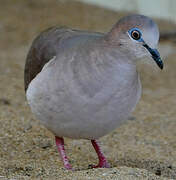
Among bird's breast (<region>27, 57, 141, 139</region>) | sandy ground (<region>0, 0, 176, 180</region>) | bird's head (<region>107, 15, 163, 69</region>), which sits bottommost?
sandy ground (<region>0, 0, 176, 180</region>)

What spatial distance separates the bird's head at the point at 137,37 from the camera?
8.65 ft

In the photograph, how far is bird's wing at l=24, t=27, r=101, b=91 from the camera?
10.0 ft

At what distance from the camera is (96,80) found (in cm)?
266

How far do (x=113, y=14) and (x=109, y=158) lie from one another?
5.70 metres

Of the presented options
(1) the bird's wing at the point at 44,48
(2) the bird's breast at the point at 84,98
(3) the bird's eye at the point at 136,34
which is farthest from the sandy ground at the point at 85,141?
(3) the bird's eye at the point at 136,34

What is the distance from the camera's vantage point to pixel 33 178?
2723mm

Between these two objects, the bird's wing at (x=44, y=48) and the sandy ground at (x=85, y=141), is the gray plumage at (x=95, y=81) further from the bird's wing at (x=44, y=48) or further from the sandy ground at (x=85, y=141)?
the sandy ground at (x=85, y=141)

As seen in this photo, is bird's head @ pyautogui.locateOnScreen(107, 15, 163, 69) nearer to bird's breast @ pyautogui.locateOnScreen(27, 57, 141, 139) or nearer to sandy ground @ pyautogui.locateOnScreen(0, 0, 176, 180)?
bird's breast @ pyautogui.locateOnScreen(27, 57, 141, 139)

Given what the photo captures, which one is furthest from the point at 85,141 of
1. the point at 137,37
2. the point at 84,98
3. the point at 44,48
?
the point at 137,37

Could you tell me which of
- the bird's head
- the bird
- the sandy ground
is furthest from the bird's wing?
the sandy ground

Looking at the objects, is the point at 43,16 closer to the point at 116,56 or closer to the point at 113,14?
the point at 113,14

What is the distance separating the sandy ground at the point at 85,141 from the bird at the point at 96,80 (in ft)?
1.03

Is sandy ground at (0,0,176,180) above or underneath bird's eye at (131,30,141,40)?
underneath

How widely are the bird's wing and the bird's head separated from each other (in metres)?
0.44
